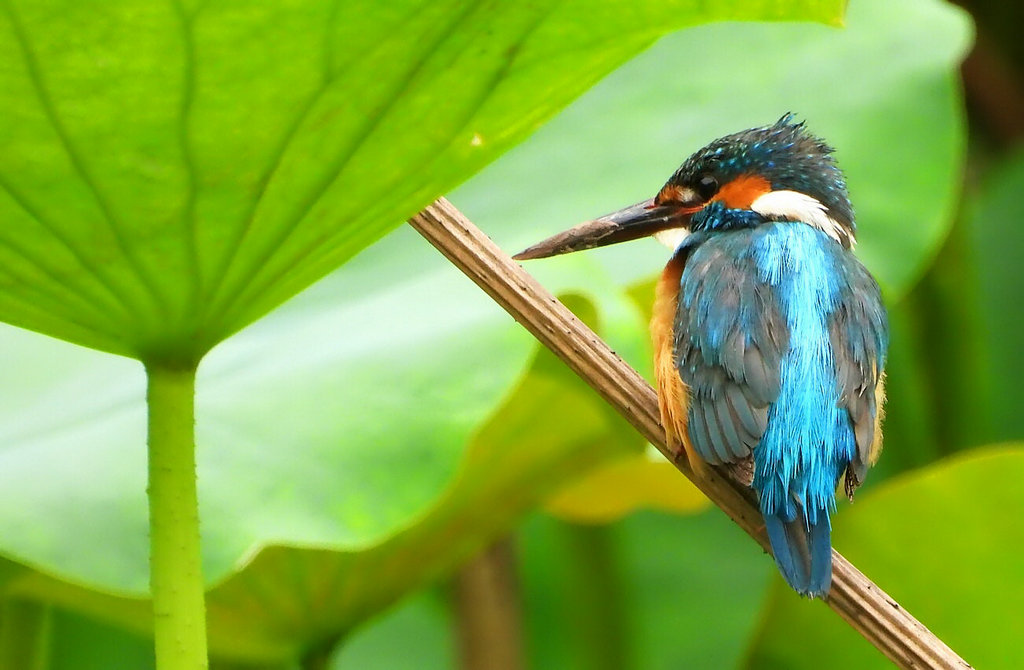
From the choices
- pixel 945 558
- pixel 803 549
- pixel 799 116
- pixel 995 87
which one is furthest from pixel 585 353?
pixel 995 87

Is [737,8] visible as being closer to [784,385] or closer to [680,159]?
[784,385]

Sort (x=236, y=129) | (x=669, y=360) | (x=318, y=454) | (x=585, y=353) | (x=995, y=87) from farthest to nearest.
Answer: (x=995, y=87), (x=669, y=360), (x=318, y=454), (x=585, y=353), (x=236, y=129)

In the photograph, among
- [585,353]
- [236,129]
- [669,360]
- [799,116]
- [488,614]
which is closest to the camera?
[236,129]

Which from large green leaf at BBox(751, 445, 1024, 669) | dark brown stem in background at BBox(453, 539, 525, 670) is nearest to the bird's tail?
large green leaf at BBox(751, 445, 1024, 669)

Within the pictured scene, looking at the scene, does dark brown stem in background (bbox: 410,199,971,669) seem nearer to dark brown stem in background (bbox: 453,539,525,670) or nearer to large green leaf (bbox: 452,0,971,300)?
large green leaf (bbox: 452,0,971,300)

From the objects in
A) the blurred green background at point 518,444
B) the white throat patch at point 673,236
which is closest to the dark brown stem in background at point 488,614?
the blurred green background at point 518,444

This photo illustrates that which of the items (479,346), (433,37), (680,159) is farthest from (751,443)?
(680,159)

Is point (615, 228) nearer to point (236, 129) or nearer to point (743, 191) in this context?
point (743, 191)
